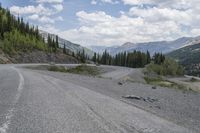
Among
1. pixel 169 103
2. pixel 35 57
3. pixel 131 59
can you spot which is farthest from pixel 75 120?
pixel 131 59

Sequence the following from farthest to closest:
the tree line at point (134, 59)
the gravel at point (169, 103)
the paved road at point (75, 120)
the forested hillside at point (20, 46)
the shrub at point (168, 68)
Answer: the tree line at point (134, 59)
the shrub at point (168, 68)
the forested hillside at point (20, 46)
the gravel at point (169, 103)
the paved road at point (75, 120)

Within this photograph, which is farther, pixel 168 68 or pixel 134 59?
pixel 134 59

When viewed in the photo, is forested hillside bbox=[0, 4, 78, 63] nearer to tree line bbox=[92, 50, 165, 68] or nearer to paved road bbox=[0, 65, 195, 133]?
tree line bbox=[92, 50, 165, 68]

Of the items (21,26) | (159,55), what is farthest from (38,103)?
(159,55)

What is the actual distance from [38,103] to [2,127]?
3.77 metres

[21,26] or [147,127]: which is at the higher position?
[21,26]

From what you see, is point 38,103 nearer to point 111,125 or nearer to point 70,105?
point 70,105

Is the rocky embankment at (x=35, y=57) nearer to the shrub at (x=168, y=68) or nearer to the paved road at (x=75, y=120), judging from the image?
the shrub at (x=168, y=68)

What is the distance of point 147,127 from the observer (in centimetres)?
707

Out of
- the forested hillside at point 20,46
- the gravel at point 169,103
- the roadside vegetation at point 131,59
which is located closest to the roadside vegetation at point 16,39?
the forested hillside at point 20,46

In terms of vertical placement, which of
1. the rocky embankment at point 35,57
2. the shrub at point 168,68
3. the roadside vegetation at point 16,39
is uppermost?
the roadside vegetation at point 16,39

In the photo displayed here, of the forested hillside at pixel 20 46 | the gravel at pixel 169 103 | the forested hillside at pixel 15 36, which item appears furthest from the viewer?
the forested hillside at pixel 15 36

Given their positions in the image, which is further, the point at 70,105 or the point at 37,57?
the point at 37,57

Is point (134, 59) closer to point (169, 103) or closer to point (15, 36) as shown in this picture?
point (15, 36)
